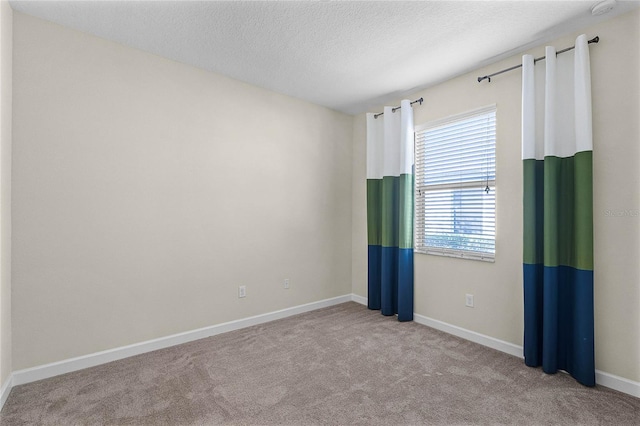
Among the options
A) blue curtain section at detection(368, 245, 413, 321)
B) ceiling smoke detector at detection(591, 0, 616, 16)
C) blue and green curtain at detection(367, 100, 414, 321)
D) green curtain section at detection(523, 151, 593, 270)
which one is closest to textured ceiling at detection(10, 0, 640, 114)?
ceiling smoke detector at detection(591, 0, 616, 16)

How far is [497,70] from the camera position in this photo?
2869 mm

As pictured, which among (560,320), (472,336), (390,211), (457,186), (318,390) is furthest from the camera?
(390,211)

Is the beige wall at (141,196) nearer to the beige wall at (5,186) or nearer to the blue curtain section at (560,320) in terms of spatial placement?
the beige wall at (5,186)

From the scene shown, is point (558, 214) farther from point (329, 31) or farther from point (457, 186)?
point (329, 31)

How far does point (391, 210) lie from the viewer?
12.2 feet

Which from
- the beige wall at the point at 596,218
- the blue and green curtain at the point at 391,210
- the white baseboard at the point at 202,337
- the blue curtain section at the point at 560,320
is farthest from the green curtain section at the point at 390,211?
the blue curtain section at the point at 560,320

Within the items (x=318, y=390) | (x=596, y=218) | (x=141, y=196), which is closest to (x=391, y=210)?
(x=596, y=218)

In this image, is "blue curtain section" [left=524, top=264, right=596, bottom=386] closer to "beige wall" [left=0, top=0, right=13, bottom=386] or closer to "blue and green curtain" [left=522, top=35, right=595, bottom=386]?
"blue and green curtain" [left=522, top=35, right=595, bottom=386]

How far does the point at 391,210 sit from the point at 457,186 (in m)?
0.78

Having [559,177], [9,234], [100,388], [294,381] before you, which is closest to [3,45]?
[9,234]

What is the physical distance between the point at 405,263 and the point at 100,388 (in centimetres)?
287

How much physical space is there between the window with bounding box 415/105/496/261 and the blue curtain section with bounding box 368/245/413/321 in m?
0.26

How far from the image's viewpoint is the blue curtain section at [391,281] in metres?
3.51

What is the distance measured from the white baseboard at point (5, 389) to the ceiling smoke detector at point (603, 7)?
4541 mm
